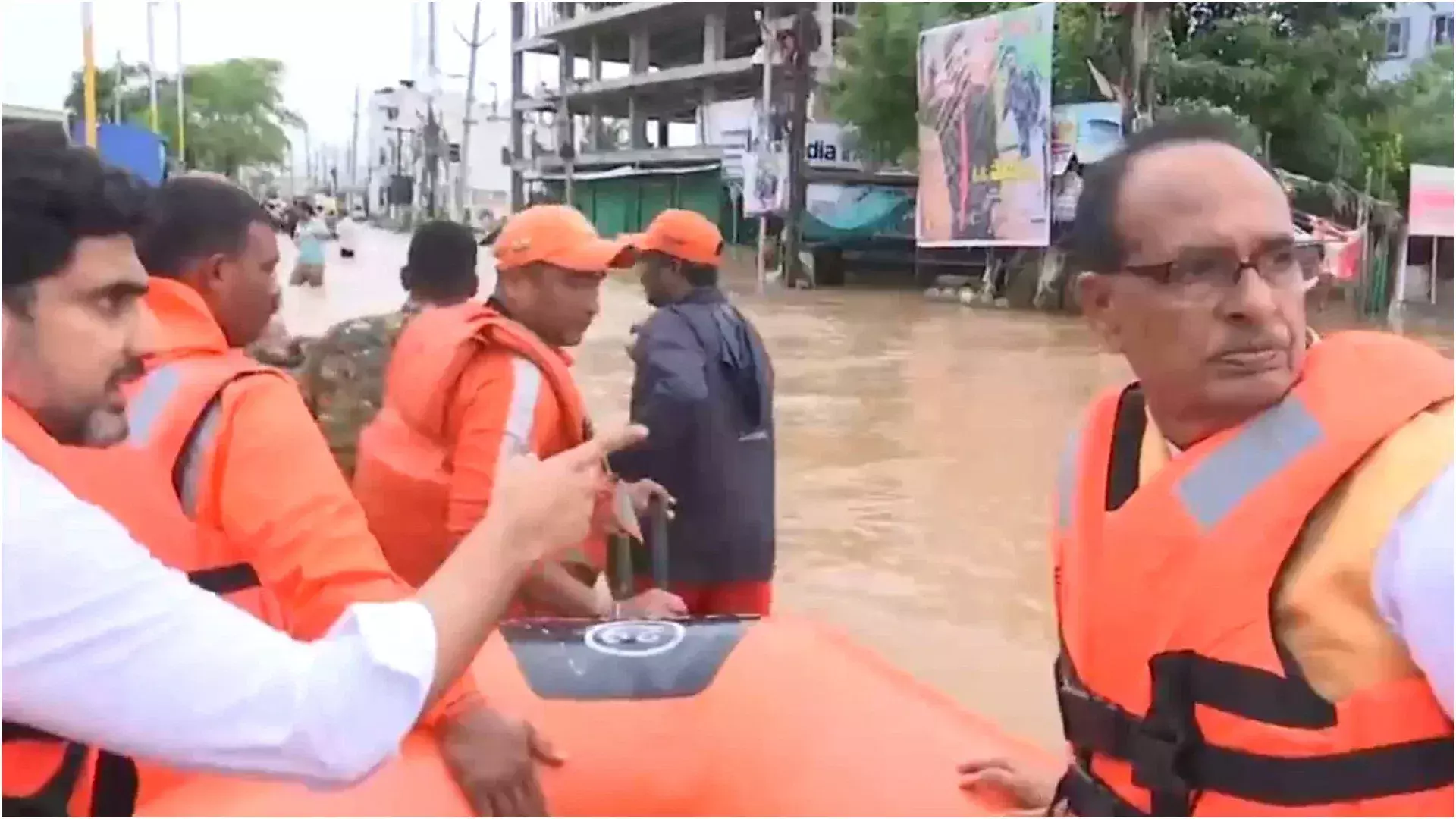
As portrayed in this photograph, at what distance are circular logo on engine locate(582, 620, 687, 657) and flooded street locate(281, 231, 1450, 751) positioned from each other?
91 cm

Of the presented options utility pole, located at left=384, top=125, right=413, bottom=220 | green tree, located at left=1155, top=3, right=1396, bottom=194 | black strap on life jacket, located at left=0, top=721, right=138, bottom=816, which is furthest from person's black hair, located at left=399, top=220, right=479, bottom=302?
utility pole, located at left=384, top=125, right=413, bottom=220

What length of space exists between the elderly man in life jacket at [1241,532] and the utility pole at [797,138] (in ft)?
68.9

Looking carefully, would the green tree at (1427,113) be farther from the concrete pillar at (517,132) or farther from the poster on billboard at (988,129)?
the concrete pillar at (517,132)

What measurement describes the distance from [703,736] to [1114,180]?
41.4 inches

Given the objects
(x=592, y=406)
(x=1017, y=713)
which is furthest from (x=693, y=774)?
(x=592, y=406)

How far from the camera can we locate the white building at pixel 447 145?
116 ft

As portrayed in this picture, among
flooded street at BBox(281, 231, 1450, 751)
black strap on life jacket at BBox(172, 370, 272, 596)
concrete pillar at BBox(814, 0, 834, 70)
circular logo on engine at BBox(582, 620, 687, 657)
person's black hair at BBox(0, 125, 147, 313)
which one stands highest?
concrete pillar at BBox(814, 0, 834, 70)

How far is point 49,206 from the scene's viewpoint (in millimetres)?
1104

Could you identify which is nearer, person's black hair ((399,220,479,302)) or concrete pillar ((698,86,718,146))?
person's black hair ((399,220,479,302))

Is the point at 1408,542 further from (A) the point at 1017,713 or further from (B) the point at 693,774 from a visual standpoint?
(A) the point at 1017,713

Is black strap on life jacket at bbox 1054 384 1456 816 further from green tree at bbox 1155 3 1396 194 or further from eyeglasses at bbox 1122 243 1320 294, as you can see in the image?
green tree at bbox 1155 3 1396 194

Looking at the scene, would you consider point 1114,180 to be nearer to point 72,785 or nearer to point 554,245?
point 72,785

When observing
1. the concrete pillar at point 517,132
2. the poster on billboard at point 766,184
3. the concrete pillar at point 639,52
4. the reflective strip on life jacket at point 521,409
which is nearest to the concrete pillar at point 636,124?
the concrete pillar at point 639,52

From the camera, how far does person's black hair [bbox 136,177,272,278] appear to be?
6.28 feet
